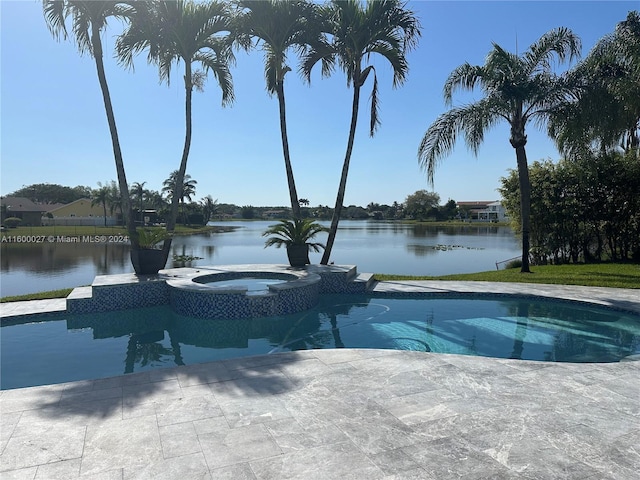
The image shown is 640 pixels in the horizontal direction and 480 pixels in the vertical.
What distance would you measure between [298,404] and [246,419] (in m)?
0.49

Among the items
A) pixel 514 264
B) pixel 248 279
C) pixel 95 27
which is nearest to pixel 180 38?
pixel 95 27

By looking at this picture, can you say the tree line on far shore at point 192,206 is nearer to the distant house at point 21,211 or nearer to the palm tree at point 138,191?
the palm tree at point 138,191

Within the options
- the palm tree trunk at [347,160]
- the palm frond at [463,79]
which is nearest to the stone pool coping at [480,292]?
the palm tree trunk at [347,160]

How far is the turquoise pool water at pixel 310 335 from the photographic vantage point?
216 inches

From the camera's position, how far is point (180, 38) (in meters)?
10.8

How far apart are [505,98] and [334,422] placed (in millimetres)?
10497

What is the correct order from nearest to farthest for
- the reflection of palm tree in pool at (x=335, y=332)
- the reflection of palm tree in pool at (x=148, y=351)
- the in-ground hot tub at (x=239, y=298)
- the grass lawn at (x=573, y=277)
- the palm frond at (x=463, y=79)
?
1. the reflection of palm tree in pool at (x=148, y=351)
2. the reflection of palm tree in pool at (x=335, y=332)
3. the in-ground hot tub at (x=239, y=298)
4. the grass lawn at (x=573, y=277)
5. the palm frond at (x=463, y=79)

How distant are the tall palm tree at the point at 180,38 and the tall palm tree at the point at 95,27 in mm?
648

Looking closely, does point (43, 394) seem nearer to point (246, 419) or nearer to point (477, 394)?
point (246, 419)

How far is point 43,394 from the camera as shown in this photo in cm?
386

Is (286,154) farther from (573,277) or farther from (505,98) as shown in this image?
(573,277)

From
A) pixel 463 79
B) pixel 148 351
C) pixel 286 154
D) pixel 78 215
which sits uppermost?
pixel 463 79

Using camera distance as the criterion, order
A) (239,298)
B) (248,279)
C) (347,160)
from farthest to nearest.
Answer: (347,160) → (248,279) → (239,298)

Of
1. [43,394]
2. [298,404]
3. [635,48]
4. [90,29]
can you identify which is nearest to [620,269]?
[635,48]
